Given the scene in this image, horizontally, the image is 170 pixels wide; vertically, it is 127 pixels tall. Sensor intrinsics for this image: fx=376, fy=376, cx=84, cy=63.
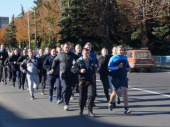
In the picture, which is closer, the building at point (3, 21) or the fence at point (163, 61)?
the fence at point (163, 61)

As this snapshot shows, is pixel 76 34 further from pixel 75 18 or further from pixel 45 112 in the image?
pixel 45 112

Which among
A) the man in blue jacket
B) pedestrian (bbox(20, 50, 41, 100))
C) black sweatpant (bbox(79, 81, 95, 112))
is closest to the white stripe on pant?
pedestrian (bbox(20, 50, 41, 100))

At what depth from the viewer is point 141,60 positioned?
28234mm

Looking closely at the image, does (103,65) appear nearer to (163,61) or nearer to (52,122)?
(52,122)

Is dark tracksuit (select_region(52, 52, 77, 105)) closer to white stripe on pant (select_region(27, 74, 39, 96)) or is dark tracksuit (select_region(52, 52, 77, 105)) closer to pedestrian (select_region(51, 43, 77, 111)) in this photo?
pedestrian (select_region(51, 43, 77, 111))

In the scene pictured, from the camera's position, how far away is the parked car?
28062mm

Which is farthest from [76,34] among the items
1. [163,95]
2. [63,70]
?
[63,70]

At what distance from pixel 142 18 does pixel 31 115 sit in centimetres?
3132

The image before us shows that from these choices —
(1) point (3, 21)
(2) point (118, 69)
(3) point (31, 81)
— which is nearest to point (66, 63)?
(2) point (118, 69)

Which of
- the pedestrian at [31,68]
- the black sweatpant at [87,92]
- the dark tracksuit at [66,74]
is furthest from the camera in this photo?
the pedestrian at [31,68]

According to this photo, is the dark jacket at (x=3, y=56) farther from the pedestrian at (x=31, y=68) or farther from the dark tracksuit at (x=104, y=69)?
the dark tracksuit at (x=104, y=69)

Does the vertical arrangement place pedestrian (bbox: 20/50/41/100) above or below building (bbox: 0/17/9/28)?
below

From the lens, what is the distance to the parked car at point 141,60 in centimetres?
2806

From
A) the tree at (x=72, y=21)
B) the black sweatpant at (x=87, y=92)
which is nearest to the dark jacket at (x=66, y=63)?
the black sweatpant at (x=87, y=92)
